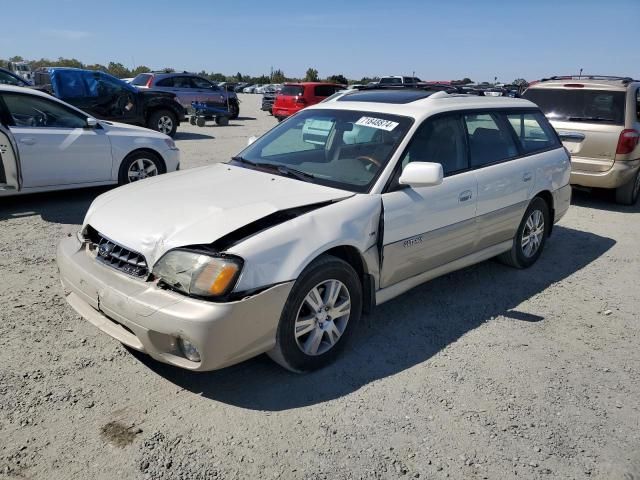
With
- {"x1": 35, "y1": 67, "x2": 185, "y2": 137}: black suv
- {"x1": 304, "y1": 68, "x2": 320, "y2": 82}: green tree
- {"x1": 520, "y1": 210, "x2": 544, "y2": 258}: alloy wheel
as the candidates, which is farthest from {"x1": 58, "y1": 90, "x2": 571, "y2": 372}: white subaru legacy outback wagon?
{"x1": 304, "y1": 68, "x2": 320, "y2": 82}: green tree

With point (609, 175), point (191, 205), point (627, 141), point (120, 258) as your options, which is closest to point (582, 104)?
point (627, 141)

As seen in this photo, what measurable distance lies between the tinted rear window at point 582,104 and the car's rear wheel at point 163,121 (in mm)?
9215

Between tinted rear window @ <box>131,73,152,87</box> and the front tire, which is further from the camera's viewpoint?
the front tire

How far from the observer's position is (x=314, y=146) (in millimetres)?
4336

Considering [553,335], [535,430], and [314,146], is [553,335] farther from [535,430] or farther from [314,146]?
[314,146]

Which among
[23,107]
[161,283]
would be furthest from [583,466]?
[23,107]

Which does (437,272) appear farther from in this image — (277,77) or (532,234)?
(277,77)

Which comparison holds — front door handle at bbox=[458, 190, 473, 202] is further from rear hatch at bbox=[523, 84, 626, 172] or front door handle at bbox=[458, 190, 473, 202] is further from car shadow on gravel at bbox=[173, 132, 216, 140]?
car shadow on gravel at bbox=[173, 132, 216, 140]

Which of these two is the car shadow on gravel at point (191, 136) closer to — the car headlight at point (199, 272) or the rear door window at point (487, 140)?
the rear door window at point (487, 140)

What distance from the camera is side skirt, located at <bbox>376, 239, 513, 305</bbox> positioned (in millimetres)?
3696

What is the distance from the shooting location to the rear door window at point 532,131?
5.03 metres

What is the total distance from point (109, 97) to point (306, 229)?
10981 mm

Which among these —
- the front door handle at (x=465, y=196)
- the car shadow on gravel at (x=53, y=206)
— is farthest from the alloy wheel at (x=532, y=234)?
the car shadow on gravel at (x=53, y=206)

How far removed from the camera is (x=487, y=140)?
15.1ft
